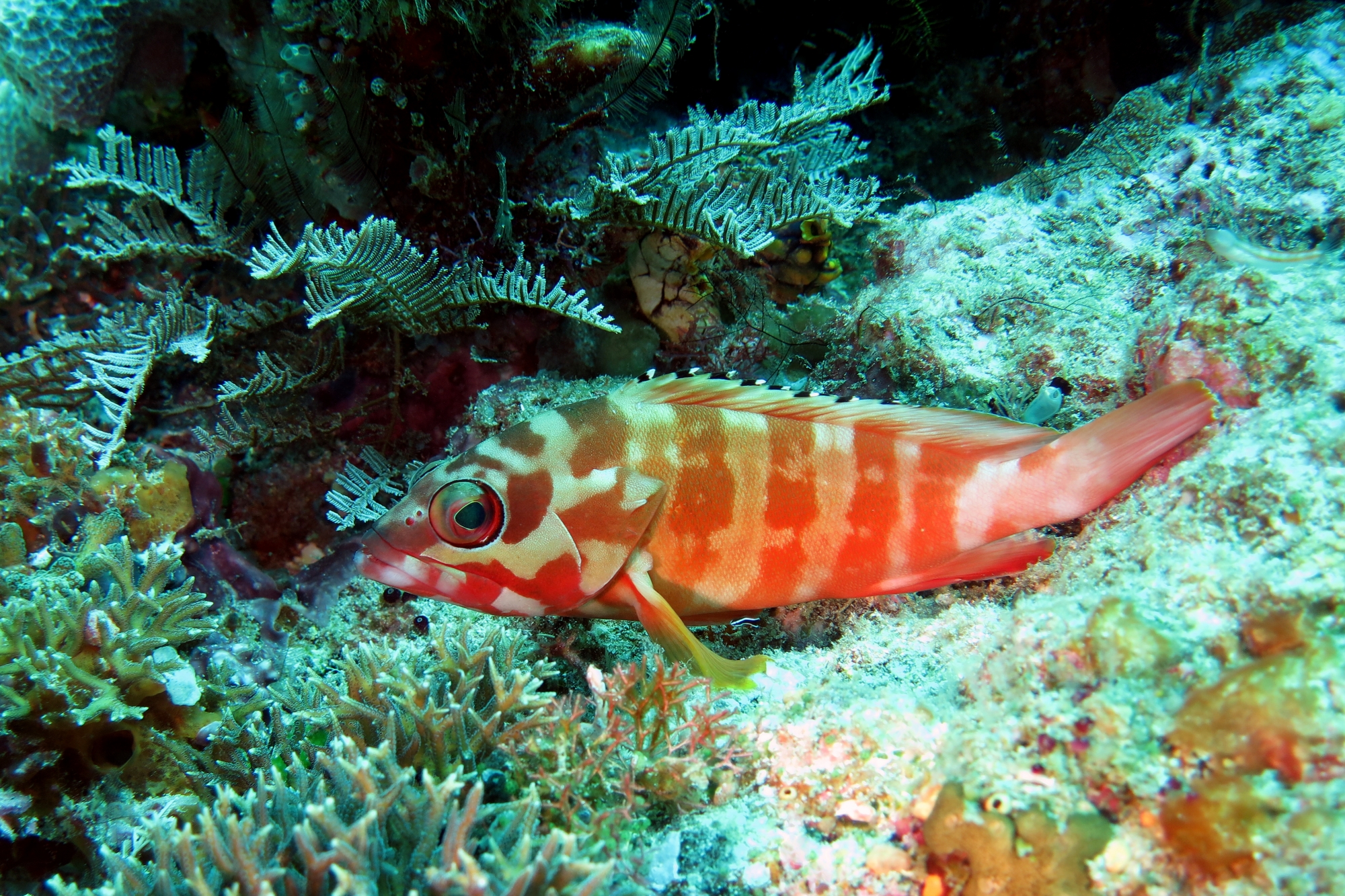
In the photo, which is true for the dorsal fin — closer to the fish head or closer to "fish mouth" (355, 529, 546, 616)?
the fish head

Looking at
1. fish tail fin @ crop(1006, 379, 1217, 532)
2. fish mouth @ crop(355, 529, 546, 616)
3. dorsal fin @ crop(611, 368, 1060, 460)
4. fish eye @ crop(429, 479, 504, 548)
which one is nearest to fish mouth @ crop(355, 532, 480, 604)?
fish mouth @ crop(355, 529, 546, 616)

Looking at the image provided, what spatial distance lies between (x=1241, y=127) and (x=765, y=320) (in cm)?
265

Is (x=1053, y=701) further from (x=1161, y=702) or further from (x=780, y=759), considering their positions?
(x=780, y=759)

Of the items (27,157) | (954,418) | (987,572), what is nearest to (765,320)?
(954,418)

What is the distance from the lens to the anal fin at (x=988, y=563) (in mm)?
2373

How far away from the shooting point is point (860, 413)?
8.51 feet

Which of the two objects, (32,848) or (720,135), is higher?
(720,135)

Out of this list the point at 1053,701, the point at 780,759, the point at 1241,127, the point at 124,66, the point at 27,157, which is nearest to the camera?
the point at 1053,701

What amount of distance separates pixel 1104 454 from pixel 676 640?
5.51ft

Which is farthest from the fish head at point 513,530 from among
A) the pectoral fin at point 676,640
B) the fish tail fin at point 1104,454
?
the fish tail fin at point 1104,454

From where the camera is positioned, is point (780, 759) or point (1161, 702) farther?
point (780, 759)

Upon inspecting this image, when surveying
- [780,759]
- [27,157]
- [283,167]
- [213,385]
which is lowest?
[780,759]

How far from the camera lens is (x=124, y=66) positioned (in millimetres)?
4172

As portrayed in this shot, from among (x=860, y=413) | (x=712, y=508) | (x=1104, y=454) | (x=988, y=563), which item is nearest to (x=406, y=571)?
(x=712, y=508)
